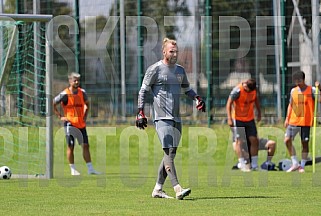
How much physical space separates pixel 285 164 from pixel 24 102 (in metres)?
6.49

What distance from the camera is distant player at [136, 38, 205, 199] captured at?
1163 centimetres

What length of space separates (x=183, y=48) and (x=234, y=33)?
1.49m

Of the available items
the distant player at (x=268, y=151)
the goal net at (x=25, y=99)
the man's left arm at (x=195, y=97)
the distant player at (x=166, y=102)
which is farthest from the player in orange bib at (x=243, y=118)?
the distant player at (x=166, y=102)

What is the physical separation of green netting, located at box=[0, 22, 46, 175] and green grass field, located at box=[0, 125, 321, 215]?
2.97 ft

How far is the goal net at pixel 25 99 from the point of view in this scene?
16438 mm

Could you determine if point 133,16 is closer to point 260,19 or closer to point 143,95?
point 260,19

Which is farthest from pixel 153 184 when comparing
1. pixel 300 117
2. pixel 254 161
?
pixel 300 117

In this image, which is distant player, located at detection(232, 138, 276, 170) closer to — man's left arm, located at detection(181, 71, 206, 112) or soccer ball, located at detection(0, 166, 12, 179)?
soccer ball, located at detection(0, 166, 12, 179)

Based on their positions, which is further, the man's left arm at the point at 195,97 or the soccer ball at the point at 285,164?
the soccer ball at the point at 285,164

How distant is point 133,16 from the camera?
23.6 metres

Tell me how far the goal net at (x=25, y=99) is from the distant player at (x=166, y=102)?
4658 millimetres

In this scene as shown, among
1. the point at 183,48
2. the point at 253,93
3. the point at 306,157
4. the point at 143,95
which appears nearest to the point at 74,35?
the point at 183,48

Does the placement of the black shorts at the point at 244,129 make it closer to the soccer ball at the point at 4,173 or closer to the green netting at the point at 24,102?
the green netting at the point at 24,102

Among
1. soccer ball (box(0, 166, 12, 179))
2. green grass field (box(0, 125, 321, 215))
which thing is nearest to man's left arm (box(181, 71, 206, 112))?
green grass field (box(0, 125, 321, 215))
